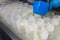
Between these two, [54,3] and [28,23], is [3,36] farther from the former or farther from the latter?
[54,3]

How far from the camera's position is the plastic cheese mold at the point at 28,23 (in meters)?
0.64

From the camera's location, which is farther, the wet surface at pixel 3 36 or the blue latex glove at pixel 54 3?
the blue latex glove at pixel 54 3

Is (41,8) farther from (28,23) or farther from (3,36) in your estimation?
(3,36)

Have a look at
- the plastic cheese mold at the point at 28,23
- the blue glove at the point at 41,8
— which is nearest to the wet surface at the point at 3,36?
the plastic cheese mold at the point at 28,23

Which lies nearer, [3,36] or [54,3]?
[3,36]

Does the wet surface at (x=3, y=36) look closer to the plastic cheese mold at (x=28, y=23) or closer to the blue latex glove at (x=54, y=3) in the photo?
the plastic cheese mold at (x=28, y=23)

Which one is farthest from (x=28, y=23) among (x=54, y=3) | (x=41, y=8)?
(x=54, y=3)

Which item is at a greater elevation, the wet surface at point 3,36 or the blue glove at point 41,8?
the blue glove at point 41,8

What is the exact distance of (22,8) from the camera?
949 millimetres

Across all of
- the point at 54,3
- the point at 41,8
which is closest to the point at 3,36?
the point at 41,8

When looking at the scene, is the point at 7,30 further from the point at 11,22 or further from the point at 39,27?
the point at 39,27

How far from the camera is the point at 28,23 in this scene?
0.72m

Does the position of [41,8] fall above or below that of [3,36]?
above

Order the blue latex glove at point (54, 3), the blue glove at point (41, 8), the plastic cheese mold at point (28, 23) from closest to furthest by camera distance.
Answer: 1. the plastic cheese mold at point (28, 23)
2. the blue glove at point (41, 8)
3. the blue latex glove at point (54, 3)
